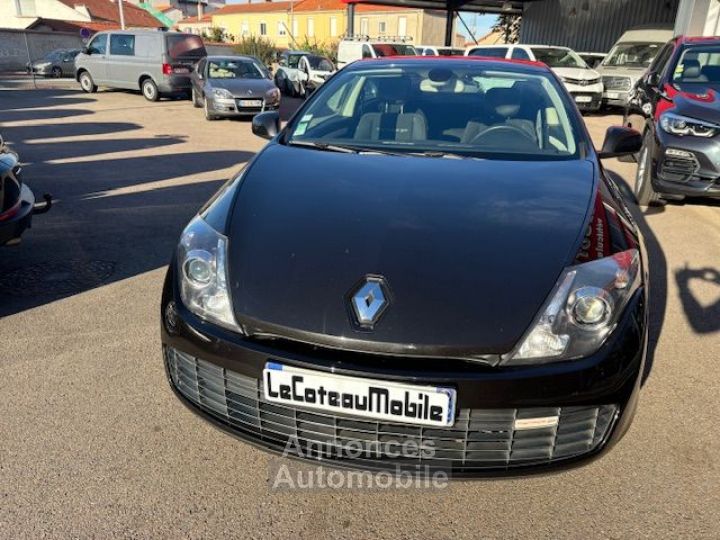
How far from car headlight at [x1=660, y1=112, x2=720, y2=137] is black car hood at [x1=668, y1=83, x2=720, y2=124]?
41 millimetres

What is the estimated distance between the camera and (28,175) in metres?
7.32

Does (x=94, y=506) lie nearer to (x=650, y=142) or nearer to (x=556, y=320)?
(x=556, y=320)

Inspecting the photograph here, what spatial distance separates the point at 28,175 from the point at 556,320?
735 cm

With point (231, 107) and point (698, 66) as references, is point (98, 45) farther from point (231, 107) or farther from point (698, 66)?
point (698, 66)

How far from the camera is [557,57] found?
1560 cm

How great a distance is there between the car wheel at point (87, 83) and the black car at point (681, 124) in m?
17.4

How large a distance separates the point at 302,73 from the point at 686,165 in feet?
52.8

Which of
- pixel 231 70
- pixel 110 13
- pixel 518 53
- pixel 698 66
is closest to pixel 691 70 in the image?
pixel 698 66

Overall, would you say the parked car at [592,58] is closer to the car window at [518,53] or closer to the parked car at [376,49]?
the car window at [518,53]

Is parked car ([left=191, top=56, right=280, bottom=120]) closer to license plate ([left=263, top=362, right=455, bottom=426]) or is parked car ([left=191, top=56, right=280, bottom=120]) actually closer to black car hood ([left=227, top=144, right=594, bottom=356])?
black car hood ([left=227, top=144, right=594, bottom=356])

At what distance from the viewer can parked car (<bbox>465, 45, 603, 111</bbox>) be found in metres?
14.2

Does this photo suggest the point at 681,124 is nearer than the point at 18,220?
No

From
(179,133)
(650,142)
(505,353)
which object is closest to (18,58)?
(179,133)

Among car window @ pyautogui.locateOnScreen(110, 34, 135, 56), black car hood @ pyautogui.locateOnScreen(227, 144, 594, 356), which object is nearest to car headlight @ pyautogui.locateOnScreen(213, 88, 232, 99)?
car window @ pyautogui.locateOnScreen(110, 34, 135, 56)
